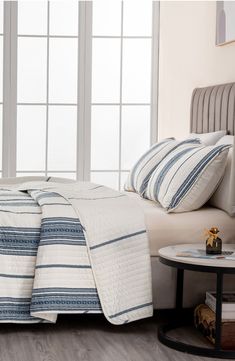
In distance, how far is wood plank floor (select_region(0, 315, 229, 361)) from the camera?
3248 mm

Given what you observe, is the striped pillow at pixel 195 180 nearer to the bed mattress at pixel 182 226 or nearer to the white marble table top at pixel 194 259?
the bed mattress at pixel 182 226

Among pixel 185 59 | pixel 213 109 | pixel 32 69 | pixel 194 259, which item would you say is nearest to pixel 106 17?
pixel 32 69

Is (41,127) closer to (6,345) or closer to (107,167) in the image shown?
(107,167)

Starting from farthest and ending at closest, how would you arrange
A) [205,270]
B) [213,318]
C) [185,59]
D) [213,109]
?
1. [185,59]
2. [213,109]
3. [213,318]
4. [205,270]

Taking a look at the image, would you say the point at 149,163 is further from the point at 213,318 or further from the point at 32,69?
the point at 32,69

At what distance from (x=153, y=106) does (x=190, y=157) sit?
2.55m

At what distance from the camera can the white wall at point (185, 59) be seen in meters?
5.23

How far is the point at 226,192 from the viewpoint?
392 cm

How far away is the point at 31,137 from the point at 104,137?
0.60 metres

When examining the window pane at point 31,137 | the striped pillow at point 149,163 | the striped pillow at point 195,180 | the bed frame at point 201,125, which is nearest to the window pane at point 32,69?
the window pane at point 31,137

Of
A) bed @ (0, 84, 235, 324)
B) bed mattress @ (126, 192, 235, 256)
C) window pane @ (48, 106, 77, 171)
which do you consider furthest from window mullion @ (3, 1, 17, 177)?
bed mattress @ (126, 192, 235, 256)

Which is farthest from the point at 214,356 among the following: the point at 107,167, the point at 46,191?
the point at 107,167

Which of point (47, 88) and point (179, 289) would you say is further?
Result: point (47, 88)

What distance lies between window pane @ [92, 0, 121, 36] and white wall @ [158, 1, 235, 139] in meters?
0.36
